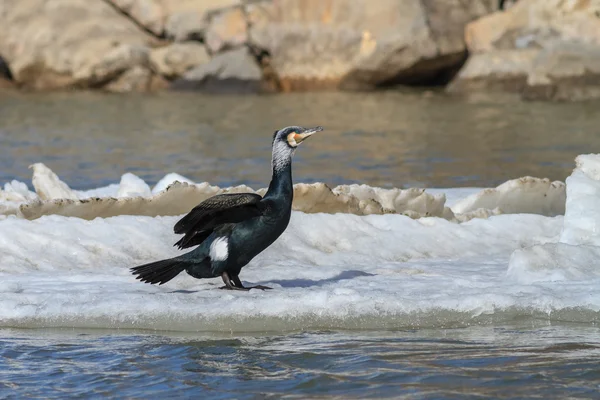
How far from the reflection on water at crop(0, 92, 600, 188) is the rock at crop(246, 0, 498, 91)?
1.05m

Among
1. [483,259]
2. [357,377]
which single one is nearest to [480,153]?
[483,259]

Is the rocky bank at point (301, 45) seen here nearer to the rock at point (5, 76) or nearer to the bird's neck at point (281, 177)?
the rock at point (5, 76)

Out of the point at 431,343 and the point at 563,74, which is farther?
the point at 563,74

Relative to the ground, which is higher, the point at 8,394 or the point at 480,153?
the point at 480,153

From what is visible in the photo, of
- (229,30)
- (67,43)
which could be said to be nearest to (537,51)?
(229,30)

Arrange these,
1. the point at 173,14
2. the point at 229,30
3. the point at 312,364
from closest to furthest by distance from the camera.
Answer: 1. the point at 312,364
2. the point at 229,30
3. the point at 173,14

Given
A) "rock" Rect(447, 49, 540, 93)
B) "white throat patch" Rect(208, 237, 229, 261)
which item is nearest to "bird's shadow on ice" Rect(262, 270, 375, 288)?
"white throat patch" Rect(208, 237, 229, 261)

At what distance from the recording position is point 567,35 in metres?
27.6

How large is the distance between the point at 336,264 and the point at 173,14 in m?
A: 26.3

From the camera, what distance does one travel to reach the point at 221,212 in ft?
22.6

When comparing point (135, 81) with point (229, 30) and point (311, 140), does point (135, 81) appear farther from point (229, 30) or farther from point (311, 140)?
point (311, 140)

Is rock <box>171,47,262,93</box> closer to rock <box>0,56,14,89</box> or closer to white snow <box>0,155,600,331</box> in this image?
rock <box>0,56,14,89</box>

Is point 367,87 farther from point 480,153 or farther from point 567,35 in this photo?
point 480,153

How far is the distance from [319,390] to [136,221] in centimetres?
310
